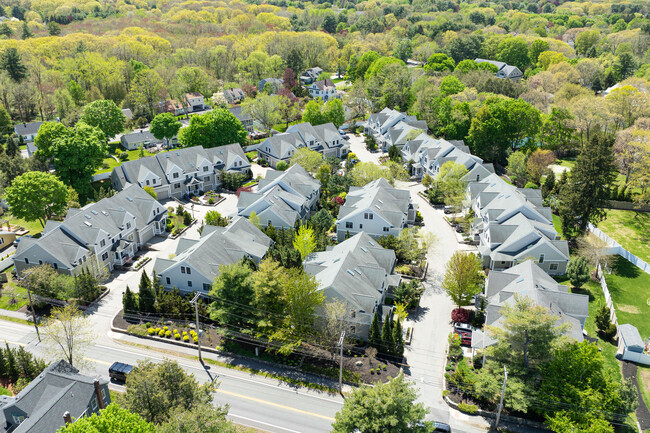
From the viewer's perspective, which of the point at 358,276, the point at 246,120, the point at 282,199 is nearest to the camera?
the point at 358,276

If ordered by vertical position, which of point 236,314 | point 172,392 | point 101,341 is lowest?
point 101,341

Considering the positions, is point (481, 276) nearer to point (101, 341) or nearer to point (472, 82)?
point (101, 341)

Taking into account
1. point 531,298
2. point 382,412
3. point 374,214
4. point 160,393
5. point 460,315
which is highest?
point 160,393

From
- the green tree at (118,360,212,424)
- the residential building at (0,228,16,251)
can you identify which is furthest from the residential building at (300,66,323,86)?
the green tree at (118,360,212,424)

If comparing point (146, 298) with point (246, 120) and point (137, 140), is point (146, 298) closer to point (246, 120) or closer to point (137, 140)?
point (137, 140)

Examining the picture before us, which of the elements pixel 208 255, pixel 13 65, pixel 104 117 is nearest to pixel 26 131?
pixel 104 117

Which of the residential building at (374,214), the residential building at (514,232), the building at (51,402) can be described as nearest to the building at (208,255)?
the residential building at (374,214)

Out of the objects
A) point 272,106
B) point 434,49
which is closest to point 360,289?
point 272,106
